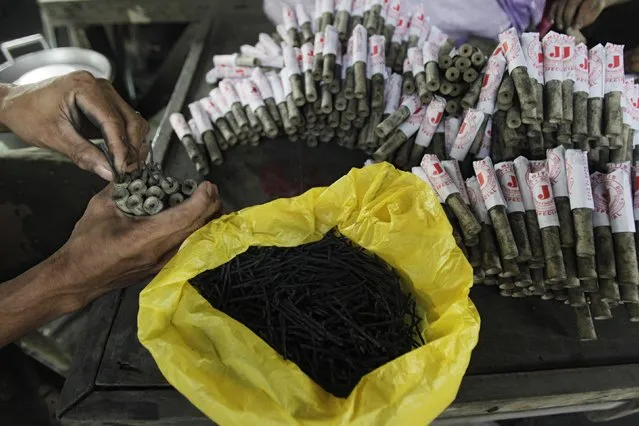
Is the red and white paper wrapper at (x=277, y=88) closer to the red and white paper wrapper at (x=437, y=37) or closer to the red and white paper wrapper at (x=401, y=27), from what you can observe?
the red and white paper wrapper at (x=401, y=27)

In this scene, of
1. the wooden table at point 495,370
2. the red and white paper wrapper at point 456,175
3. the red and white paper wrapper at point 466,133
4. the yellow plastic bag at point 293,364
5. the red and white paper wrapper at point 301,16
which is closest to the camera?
the yellow plastic bag at point 293,364

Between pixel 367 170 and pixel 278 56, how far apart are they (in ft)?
3.75

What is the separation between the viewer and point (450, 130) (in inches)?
77.0

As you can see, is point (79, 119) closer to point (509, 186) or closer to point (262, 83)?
point (262, 83)

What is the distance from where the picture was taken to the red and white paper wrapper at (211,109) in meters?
2.21

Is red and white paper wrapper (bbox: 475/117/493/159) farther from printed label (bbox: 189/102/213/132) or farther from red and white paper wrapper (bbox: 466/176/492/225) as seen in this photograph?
printed label (bbox: 189/102/213/132)

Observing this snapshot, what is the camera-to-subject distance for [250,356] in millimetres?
1215

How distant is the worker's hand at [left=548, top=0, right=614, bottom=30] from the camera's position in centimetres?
228

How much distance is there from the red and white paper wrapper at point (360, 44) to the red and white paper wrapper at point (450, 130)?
1.41 ft

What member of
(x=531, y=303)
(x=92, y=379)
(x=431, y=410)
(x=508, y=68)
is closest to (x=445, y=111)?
(x=508, y=68)

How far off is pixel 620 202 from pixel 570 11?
3.56ft

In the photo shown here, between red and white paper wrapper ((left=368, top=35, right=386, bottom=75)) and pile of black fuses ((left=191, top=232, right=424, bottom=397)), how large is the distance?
89 cm

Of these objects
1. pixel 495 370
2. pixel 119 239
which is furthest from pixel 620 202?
pixel 119 239

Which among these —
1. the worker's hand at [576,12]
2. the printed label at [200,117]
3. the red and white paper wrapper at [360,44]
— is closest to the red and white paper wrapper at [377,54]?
the red and white paper wrapper at [360,44]
